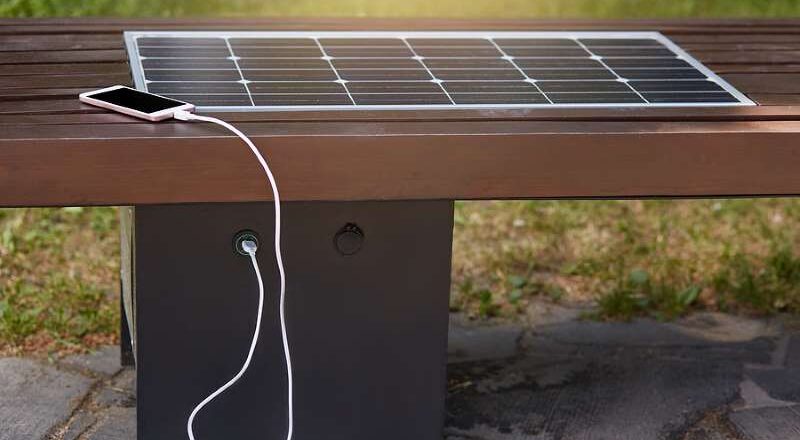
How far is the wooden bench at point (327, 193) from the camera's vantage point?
227 centimetres

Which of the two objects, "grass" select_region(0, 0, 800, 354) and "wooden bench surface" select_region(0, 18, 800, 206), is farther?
"grass" select_region(0, 0, 800, 354)

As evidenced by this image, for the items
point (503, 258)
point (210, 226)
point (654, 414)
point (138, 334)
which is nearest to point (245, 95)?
point (210, 226)

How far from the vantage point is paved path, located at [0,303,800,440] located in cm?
299

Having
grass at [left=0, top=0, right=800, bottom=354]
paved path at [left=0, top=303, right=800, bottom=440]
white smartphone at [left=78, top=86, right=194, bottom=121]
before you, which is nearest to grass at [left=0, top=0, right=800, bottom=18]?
grass at [left=0, top=0, right=800, bottom=354]

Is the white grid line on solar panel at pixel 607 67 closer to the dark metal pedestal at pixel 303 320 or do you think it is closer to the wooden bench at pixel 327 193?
the wooden bench at pixel 327 193

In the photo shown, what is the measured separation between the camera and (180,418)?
8.49ft

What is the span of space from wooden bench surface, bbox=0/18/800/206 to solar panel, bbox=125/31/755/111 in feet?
0.29

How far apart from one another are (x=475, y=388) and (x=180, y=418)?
2.78ft

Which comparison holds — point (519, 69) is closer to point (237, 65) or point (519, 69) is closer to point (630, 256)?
point (237, 65)

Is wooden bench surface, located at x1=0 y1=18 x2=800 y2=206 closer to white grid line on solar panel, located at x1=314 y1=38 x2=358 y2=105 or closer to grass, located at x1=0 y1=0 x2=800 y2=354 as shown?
white grid line on solar panel, located at x1=314 y1=38 x2=358 y2=105

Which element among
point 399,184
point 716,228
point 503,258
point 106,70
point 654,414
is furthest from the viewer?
point 716,228

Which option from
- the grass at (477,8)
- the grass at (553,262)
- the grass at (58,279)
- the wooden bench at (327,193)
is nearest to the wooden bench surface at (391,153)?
the wooden bench at (327,193)

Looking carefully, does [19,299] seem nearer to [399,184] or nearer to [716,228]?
[399,184]

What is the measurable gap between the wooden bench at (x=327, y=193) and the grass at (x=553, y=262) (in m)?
0.88
